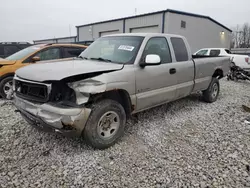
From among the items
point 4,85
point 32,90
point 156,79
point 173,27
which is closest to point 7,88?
point 4,85

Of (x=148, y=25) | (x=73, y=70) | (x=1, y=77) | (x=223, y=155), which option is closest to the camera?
(x=73, y=70)

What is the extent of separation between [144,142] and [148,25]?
1599 centimetres

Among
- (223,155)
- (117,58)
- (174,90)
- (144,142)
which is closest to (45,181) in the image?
(144,142)

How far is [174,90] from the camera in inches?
168

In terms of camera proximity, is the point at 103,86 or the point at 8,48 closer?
the point at 103,86

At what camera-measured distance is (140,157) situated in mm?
2994

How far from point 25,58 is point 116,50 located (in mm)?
3436

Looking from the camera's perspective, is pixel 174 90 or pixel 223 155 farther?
pixel 174 90

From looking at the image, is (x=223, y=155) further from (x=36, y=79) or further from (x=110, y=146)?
(x=36, y=79)

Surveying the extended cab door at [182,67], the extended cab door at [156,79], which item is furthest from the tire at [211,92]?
the extended cab door at [156,79]

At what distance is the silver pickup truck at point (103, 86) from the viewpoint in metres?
2.73

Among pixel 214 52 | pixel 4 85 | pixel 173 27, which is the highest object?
pixel 173 27

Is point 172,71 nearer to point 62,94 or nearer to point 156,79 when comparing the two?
point 156,79

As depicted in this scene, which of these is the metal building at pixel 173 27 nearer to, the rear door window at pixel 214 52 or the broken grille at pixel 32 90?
the rear door window at pixel 214 52
